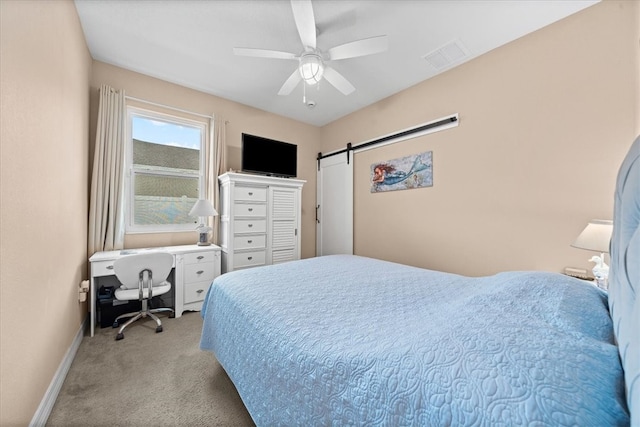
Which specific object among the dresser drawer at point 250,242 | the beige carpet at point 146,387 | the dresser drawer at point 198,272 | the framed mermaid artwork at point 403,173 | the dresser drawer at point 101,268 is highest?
the framed mermaid artwork at point 403,173

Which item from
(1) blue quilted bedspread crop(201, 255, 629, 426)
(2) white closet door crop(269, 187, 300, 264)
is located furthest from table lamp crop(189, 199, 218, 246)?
(1) blue quilted bedspread crop(201, 255, 629, 426)

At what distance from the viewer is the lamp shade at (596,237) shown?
1.58 m

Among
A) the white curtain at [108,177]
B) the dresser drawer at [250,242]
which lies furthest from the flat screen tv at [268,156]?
the white curtain at [108,177]

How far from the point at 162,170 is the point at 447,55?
374 cm

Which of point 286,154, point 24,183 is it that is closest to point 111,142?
point 24,183

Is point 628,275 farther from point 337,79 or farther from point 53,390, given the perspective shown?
point 53,390

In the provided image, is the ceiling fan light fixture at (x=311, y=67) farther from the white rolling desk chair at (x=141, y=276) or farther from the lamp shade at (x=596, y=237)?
the lamp shade at (x=596, y=237)

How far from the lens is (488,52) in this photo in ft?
8.23

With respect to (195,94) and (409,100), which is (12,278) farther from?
(409,100)

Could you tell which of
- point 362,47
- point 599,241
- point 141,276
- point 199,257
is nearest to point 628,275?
point 599,241

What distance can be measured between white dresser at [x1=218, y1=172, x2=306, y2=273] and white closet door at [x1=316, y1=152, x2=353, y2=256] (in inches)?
29.5

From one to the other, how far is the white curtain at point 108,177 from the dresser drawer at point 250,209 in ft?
4.27

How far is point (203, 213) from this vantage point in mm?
A: 3080

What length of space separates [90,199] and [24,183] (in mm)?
1809
